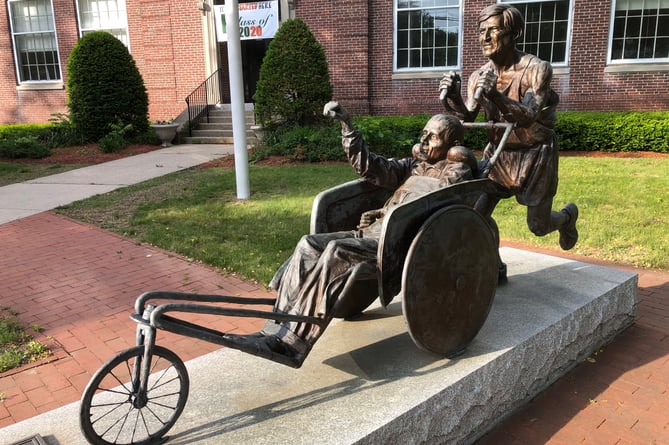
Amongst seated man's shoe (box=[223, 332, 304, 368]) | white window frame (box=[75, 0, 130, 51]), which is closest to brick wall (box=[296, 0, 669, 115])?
white window frame (box=[75, 0, 130, 51])

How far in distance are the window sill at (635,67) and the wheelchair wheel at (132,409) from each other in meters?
14.0

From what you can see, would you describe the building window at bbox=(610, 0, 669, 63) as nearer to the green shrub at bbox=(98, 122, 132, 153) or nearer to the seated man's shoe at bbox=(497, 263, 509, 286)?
the seated man's shoe at bbox=(497, 263, 509, 286)

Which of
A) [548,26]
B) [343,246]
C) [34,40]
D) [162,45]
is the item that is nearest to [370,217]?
[343,246]

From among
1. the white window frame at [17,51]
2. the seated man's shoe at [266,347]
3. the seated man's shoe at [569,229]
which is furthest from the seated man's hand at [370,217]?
the white window frame at [17,51]

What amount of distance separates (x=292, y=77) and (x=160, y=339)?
9659 millimetres

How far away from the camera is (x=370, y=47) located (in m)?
15.5

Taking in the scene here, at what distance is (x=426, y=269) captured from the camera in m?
2.87

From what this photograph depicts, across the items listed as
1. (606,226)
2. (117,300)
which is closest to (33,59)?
(117,300)

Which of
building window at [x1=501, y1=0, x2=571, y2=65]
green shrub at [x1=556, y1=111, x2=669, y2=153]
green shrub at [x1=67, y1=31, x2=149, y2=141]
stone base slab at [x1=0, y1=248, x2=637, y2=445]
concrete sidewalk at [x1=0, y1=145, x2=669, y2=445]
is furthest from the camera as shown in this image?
green shrub at [x1=67, y1=31, x2=149, y2=141]

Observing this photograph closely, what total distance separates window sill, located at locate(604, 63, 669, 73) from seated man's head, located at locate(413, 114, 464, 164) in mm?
12440

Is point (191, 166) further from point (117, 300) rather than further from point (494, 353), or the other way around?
point (494, 353)

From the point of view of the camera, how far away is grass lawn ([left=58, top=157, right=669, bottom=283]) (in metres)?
6.18

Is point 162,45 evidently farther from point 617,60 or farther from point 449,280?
point 449,280

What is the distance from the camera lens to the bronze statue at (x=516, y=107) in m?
3.50
